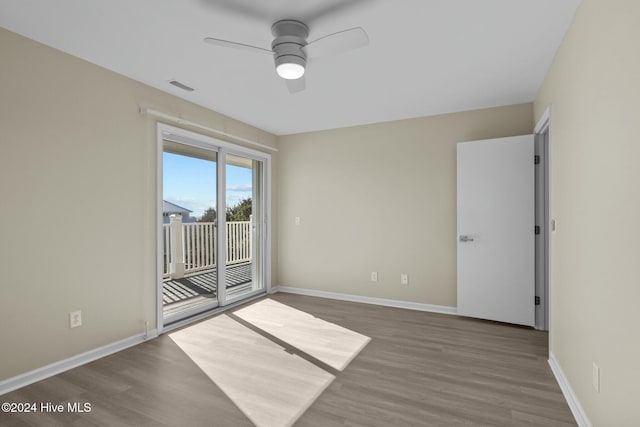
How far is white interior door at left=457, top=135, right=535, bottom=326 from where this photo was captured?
3.48 metres

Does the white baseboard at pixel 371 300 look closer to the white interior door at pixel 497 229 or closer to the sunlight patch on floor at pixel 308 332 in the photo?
the white interior door at pixel 497 229

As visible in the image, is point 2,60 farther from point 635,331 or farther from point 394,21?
point 635,331

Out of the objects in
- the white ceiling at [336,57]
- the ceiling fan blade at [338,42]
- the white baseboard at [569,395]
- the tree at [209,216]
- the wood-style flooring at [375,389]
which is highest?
the white ceiling at [336,57]

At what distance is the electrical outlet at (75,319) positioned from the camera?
2586mm

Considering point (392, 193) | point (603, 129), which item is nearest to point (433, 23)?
point (603, 129)

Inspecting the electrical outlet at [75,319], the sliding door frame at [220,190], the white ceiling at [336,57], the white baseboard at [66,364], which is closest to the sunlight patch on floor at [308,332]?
the sliding door frame at [220,190]

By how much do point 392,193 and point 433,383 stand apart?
8.23 ft

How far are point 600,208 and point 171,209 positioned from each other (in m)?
3.66

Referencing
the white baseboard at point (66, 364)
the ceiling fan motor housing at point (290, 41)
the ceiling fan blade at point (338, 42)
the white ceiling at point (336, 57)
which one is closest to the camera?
the ceiling fan blade at point (338, 42)

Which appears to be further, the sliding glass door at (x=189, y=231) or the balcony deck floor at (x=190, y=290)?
the balcony deck floor at (x=190, y=290)

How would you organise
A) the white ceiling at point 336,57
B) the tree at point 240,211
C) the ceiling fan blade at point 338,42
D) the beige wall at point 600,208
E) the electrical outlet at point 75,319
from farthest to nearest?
the tree at point 240,211, the electrical outlet at point 75,319, the white ceiling at point 336,57, the ceiling fan blade at point 338,42, the beige wall at point 600,208

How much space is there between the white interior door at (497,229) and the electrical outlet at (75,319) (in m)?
3.76

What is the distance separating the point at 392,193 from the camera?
4367mm

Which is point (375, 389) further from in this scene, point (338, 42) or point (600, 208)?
point (338, 42)
